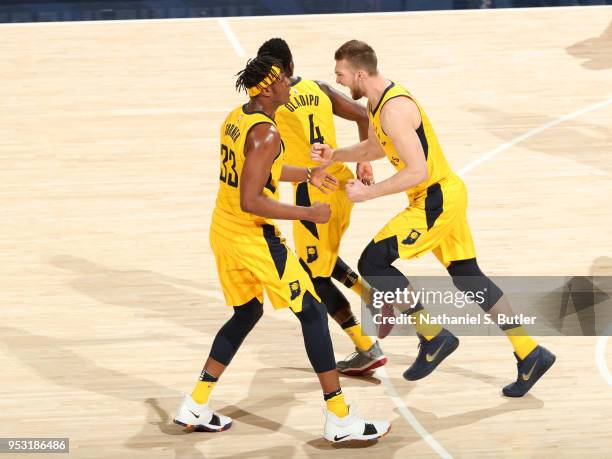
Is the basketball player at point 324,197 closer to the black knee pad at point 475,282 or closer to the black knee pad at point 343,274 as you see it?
the black knee pad at point 343,274

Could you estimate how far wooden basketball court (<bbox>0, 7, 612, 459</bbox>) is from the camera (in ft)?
20.1

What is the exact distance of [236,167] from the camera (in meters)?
5.56

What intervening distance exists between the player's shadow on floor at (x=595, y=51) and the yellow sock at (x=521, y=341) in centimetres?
729

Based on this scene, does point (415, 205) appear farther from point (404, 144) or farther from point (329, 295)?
point (329, 295)

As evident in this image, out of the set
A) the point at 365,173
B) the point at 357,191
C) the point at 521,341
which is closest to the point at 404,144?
the point at 357,191

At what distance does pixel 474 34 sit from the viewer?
46.4ft

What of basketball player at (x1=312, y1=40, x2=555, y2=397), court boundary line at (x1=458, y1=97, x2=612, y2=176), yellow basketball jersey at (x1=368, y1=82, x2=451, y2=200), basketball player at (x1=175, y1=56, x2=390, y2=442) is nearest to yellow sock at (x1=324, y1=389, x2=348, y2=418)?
basketball player at (x1=175, y1=56, x2=390, y2=442)

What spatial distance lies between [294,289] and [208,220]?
3557mm

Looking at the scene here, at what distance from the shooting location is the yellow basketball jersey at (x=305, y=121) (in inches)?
256

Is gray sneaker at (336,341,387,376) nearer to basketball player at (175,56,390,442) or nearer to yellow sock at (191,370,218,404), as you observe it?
basketball player at (175,56,390,442)

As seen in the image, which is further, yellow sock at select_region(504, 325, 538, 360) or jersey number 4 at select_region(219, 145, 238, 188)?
yellow sock at select_region(504, 325, 538, 360)

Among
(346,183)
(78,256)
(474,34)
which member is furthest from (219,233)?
(474,34)

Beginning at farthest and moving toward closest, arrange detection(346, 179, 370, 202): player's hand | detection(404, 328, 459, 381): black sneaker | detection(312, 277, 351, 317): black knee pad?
detection(312, 277, 351, 317): black knee pad < detection(404, 328, 459, 381): black sneaker < detection(346, 179, 370, 202): player's hand

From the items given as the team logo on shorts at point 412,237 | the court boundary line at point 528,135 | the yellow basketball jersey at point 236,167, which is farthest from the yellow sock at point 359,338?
the court boundary line at point 528,135
